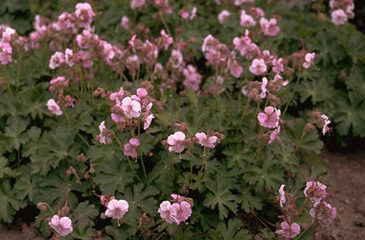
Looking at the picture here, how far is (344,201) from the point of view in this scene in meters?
3.38

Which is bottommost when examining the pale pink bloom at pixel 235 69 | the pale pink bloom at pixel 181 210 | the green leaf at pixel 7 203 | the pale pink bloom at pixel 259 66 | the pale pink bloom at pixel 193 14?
the green leaf at pixel 7 203

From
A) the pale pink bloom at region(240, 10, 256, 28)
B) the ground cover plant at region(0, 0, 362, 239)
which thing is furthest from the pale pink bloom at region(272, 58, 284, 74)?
the pale pink bloom at region(240, 10, 256, 28)

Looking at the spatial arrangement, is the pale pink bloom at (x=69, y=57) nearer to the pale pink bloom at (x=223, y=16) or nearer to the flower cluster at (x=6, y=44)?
the flower cluster at (x=6, y=44)

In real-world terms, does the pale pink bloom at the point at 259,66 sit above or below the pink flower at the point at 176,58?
above

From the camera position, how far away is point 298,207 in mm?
3045

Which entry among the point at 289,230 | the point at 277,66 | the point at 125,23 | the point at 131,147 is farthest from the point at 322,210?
the point at 125,23

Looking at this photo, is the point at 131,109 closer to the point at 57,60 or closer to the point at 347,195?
the point at 57,60

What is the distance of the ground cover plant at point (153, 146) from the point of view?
279 centimetres

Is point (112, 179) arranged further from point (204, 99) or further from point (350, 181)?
point (350, 181)

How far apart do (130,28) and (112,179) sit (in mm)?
1681

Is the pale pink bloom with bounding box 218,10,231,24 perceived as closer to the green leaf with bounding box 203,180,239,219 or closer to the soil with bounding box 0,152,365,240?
the soil with bounding box 0,152,365,240

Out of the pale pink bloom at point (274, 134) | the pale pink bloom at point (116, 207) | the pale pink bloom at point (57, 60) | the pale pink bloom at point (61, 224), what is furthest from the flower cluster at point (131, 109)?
the pale pink bloom at point (57, 60)

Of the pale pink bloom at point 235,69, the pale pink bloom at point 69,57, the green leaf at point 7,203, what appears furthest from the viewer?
the pale pink bloom at point 235,69

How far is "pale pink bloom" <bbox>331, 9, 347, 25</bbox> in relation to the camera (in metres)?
3.98
